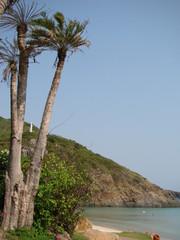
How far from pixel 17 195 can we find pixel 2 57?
14.1ft

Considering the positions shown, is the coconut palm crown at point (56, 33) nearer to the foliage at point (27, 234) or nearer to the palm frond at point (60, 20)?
the palm frond at point (60, 20)

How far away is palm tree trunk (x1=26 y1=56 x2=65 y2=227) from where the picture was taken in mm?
9531

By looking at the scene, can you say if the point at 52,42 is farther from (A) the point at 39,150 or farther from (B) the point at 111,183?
(B) the point at 111,183

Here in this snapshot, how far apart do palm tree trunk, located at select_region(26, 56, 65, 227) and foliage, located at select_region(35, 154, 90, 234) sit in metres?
0.48

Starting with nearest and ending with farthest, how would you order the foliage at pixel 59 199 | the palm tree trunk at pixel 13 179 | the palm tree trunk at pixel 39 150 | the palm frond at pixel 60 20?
the palm tree trunk at pixel 13 179
the palm tree trunk at pixel 39 150
the foliage at pixel 59 199
the palm frond at pixel 60 20

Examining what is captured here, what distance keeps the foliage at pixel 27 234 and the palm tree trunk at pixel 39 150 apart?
0.36 metres

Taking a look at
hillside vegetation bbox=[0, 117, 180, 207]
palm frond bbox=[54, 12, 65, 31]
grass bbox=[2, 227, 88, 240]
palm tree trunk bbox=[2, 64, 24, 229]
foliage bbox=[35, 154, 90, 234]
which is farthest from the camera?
hillside vegetation bbox=[0, 117, 180, 207]

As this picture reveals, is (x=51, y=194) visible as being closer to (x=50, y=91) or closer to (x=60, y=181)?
(x=60, y=181)

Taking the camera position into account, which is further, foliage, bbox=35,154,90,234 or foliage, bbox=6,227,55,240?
foliage, bbox=35,154,90,234

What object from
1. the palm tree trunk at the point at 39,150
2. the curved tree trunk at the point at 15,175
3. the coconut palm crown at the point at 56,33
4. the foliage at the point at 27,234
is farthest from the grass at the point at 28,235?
the coconut palm crown at the point at 56,33

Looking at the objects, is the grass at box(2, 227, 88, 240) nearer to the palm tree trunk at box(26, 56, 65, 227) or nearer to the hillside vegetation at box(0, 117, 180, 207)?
the palm tree trunk at box(26, 56, 65, 227)

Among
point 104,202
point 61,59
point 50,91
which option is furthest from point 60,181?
point 104,202

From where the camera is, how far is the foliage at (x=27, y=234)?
8.48m

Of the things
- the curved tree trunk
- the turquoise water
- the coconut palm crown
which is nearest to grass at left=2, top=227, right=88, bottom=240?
the curved tree trunk
